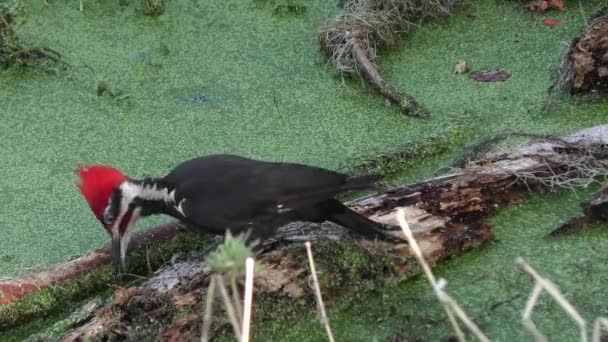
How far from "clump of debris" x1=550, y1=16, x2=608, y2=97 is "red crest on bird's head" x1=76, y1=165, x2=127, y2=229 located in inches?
64.6

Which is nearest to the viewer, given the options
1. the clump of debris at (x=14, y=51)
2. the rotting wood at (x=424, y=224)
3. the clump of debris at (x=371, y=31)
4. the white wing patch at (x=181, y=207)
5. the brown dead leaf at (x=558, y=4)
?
the rotting wood at (x=424, y=224)

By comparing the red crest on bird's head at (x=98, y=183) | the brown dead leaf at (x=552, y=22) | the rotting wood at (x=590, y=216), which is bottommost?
the rotting wood at (x=590, y=216)

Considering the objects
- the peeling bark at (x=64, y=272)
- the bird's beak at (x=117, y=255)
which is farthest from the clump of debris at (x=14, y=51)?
the bird's beak at (x=117, y=255)

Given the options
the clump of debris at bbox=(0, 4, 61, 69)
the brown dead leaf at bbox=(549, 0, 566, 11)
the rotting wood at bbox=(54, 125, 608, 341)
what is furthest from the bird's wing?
the brown dead leaf at bbox=(549, 0, 566, 11)

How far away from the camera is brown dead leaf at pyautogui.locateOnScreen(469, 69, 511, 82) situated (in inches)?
142

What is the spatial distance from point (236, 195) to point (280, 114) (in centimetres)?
101

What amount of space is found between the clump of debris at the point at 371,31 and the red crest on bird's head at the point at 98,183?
4.13 feet

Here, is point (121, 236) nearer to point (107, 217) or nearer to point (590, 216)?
point (107, 217)

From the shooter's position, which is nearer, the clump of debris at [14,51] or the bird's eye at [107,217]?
the bird's eye at [107,217]

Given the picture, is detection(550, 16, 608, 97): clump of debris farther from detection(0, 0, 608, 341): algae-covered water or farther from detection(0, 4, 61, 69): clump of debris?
detection(0, 4, 61, 69): clump of debris

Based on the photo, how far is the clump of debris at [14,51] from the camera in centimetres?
379

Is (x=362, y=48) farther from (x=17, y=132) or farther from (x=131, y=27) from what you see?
(x=17, y=132)

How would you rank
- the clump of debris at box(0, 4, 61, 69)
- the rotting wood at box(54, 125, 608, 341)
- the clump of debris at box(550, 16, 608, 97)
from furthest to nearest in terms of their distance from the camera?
the clump of debris at box(0, 4, 61, 69) → the clump of debris at box(550, 16, 608, 97) → the rotting wood at box(54, 125, 608, 341)

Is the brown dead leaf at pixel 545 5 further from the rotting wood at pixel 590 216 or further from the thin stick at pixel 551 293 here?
the thin stick at pixel 551 293
